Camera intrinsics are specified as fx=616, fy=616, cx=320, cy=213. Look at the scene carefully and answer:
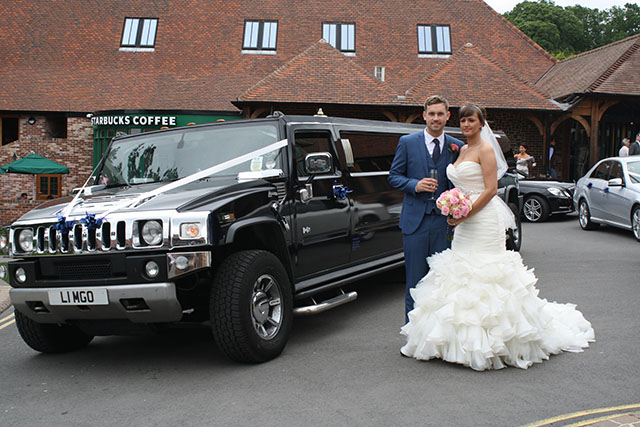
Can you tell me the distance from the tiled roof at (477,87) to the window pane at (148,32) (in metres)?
13.3

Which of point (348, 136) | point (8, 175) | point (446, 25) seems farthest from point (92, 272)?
point (446, 25)

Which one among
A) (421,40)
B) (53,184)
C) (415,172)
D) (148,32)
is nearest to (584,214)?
(415,172)

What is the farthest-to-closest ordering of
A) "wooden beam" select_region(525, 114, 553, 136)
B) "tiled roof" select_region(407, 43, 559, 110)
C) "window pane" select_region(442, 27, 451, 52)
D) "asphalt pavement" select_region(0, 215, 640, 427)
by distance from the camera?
"window pane" select_region(442, 27, 451, 52)
"wooden beam" select_region(525, 114, 553, 136)
"tiled roof" select_region(407, 43, 559, 110)
"asphalt pavement" select_region(0, 215, 640, 427)

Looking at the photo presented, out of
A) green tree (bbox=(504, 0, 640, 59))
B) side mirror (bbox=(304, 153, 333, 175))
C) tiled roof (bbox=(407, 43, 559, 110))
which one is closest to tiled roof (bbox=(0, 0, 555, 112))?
tiled roof (bbox=(407, 43, 559, 110))

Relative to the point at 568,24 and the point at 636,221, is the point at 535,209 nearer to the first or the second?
the point at 636,221

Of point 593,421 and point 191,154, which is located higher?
point 191,154

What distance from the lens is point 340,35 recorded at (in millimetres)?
29047

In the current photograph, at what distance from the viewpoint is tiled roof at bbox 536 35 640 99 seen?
2219 cm

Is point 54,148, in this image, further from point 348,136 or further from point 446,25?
point 348,136

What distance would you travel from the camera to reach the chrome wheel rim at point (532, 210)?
16.5 m

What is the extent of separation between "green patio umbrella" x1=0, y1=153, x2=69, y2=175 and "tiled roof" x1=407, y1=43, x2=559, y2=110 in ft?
43.1

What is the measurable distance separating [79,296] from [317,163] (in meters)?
2.46

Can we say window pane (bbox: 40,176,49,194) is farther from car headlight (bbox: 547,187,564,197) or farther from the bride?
the bride

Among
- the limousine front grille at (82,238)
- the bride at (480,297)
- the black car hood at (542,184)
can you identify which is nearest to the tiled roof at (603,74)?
the black car hood at (542,184)
